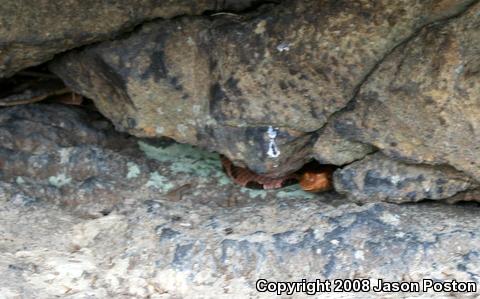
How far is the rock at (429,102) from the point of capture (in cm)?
177

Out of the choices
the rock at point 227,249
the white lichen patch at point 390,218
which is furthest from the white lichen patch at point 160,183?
the white lichen patch at point 390,218

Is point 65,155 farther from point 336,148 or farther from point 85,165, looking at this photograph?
point 336,148

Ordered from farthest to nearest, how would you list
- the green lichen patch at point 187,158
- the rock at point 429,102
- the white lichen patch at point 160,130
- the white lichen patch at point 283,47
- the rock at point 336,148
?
the green lichen patch at point 187,158 < the white lichen patch at point 160,130 < the rock at point 336,148 < the white lichen patch at point 283,47 < the rock at point 429,102

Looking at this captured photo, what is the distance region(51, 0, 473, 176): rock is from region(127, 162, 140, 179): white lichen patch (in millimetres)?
129

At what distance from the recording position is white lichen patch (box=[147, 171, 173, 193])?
2.21 meters

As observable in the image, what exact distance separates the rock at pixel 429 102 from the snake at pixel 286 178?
22 centimetres

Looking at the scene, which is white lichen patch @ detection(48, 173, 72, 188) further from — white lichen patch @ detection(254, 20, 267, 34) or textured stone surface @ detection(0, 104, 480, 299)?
white lichen patch @ detection(254, 20, 267, 34)

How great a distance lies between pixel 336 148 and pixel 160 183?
550mm

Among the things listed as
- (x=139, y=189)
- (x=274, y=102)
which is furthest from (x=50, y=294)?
(x=274, y=102)

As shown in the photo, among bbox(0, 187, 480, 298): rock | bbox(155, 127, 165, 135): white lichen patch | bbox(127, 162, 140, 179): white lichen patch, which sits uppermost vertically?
bbox(155, 127, 165, 135): white lichen patch

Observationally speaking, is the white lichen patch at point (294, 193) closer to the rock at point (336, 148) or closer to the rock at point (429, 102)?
the rock at point (336, 148)

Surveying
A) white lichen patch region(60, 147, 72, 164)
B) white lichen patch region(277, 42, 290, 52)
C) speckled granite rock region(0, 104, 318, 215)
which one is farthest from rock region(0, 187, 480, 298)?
white lichen patch region(277, 42, 290, 52)

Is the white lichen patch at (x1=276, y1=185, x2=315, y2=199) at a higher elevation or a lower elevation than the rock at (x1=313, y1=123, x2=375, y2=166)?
lower

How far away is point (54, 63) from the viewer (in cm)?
220
